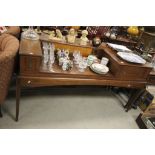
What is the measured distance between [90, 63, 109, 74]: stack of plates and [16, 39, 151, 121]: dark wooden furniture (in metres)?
0.04

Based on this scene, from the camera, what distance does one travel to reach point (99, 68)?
1.74 meters

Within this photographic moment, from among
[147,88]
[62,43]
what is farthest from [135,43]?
[62,43]

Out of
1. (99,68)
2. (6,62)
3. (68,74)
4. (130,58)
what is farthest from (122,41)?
(6,62)

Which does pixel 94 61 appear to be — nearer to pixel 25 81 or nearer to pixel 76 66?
pixel 76 66

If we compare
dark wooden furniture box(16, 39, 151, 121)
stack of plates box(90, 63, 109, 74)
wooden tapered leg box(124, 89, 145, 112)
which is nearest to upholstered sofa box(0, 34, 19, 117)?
dark wooden furniture box(16, 39, 151, 121)

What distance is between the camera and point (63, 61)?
5.46ft

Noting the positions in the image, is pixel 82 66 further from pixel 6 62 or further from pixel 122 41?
pixel 122 41

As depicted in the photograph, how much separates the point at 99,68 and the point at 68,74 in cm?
36

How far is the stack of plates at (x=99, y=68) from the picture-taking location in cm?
172

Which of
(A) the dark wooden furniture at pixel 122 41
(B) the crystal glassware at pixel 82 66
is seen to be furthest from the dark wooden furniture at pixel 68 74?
(A) the dark wooden furniture at pixel 122 41

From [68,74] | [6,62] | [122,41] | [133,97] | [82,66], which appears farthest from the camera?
[122,41]

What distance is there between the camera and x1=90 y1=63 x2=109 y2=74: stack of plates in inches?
67.6

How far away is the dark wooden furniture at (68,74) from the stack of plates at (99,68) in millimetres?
43

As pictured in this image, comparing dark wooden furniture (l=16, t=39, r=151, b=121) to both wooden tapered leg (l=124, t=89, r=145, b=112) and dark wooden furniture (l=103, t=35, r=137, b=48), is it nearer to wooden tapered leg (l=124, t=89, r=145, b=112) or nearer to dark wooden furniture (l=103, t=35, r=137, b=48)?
wooden tapered leg (l=124, t=89, r=145, b=112)
